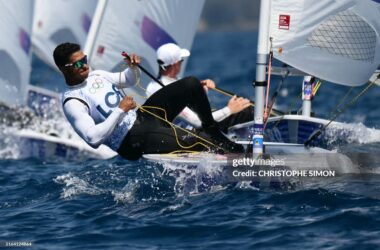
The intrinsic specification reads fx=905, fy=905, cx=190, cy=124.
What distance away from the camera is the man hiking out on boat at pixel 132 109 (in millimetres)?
6426

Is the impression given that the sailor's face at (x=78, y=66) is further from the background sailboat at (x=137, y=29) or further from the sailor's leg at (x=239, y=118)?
the background sailboat at (x=137, y=29)

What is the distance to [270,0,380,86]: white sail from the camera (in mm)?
6652

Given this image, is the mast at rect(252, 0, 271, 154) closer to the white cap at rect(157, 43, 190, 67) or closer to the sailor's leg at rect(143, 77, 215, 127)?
the sailor's leg at rect(143, 77, 215, 127)

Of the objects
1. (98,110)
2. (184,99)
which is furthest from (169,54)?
(98,110)

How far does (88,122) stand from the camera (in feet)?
20.7

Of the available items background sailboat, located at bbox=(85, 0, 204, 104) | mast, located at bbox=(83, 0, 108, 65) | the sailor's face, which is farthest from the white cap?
mast, located at bbox=(83, 0, 108, 65)

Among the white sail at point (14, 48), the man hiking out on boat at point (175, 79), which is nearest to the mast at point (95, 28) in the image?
the white sail at point (14, 48)

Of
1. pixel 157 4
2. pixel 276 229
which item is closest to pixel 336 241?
pixel 276 229

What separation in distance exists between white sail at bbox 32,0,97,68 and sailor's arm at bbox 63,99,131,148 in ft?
17.5

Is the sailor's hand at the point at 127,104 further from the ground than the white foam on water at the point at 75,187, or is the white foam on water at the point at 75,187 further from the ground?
the sailor's hand at the point at 127,104

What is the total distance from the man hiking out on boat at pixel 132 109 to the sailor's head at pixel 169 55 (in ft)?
1.67

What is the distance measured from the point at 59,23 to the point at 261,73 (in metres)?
5.77

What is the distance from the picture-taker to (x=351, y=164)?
650 centimetres

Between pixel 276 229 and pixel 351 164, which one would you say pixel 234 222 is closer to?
pixel 276 229
